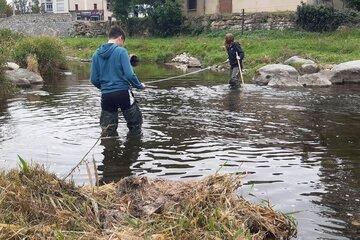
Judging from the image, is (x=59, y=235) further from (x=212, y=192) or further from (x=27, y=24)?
(x=27, y=24)

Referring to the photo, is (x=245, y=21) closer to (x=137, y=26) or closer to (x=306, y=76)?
(x=137, y=26)

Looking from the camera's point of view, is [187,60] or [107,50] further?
[187,60]

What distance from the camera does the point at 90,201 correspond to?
585cm

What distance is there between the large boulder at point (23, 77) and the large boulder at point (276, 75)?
416 inches

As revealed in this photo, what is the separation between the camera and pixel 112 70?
420 inches

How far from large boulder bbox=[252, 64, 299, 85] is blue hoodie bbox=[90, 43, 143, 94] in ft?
44.3

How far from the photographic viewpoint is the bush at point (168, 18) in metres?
48.5

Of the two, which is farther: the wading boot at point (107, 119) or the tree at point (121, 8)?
the tree at point (121, 8)

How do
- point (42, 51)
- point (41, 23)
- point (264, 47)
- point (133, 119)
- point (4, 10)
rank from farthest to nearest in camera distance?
point (4, 10) < point (41, 23) < point (264, 47) < point (42, 51) < point (133, 119)

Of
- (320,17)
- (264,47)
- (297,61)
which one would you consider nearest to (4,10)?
(264,47)

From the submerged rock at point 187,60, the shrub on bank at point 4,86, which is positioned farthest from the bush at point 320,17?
the shrub on bank at point 4,86

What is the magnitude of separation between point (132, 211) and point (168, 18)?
43.9 m

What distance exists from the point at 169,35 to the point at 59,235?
45.9 metres

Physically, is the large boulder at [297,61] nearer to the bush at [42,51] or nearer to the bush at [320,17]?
the bush at [320,17]
